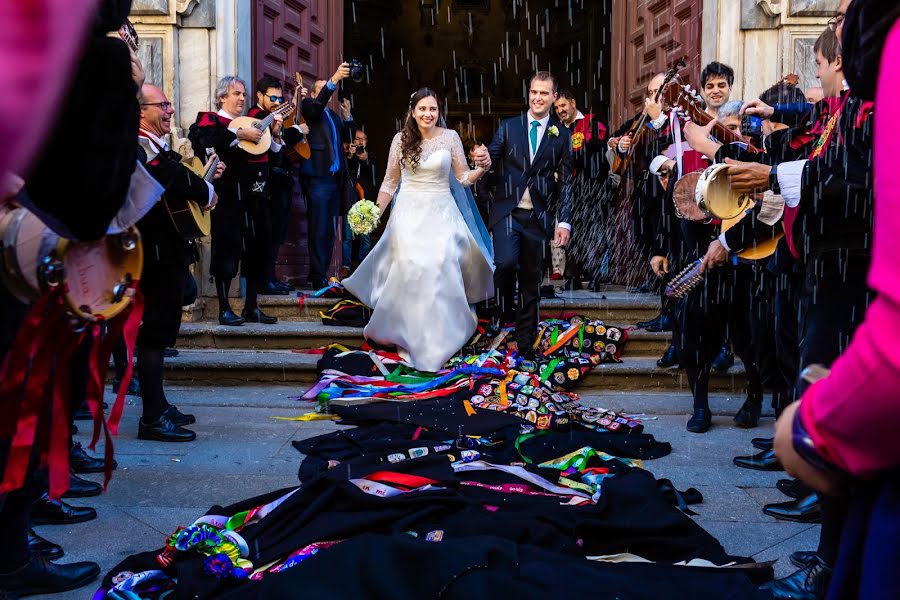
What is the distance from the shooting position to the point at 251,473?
14.5 feet

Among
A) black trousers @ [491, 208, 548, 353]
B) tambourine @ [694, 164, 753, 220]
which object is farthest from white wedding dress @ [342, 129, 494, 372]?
tambourine @ [694, 164, 753, 220]

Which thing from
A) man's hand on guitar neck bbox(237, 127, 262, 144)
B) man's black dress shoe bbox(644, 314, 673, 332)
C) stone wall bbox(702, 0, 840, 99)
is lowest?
man's black dress shoe bbox(644, 314, 673, 332)

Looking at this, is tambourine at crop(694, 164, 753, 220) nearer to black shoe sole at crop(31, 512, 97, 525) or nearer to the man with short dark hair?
the man with short dark hair

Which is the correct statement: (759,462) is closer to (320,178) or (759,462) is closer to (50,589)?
(50,589)

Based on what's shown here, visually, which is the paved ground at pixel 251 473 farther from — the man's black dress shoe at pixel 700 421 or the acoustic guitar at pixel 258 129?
the acoustic guitar at pixel 258 129

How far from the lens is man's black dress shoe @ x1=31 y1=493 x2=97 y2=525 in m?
3.66

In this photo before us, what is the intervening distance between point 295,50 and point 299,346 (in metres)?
3.74

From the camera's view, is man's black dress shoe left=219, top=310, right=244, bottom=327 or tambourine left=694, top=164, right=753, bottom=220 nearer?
tambourine left=694, top=164, right=753, bottom=220

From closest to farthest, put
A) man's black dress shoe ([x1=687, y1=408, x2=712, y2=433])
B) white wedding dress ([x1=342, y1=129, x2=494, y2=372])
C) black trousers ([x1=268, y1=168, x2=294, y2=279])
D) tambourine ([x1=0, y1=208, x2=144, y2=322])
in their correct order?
tambourine ([x1=0, y1=208, x2=144, y2=322]), man's black dress shoe ([x1=687, y1=408, x2=712, y2=433]), white wedding dress ([x1=342, y1=129, x2=494, y2=372]), black trousers ([x1=268, y1=168, x2=294, y2=279])

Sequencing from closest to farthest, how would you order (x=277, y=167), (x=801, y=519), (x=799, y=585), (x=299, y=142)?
(x=799, y=585) < (x=801, y=519) < (x=277, y=167) < (x=299, y=142)

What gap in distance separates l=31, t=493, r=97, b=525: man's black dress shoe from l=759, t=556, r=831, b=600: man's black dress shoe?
105 inches

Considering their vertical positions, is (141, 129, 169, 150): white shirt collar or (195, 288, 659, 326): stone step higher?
(141, 129, 169, 150): white shirt collar

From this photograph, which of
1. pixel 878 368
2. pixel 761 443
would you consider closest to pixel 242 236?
pixel 761 443

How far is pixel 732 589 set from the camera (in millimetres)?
2736
